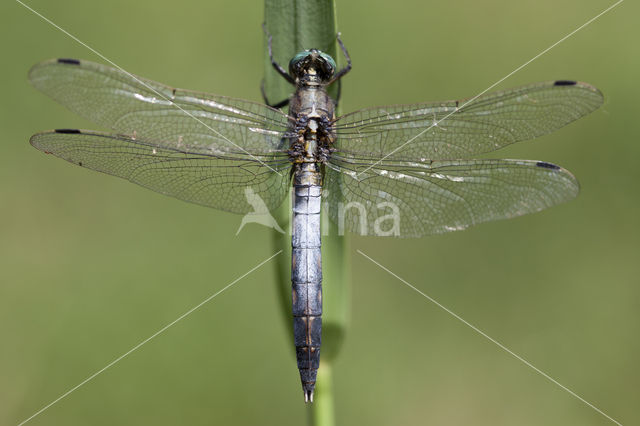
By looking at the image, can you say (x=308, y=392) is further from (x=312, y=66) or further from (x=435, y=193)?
(x=312, y=66)

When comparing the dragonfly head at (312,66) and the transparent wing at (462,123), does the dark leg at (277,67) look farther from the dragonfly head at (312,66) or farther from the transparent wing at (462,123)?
the transparent wing at (462,123)

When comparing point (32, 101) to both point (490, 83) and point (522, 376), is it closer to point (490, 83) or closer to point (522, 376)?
point (490, 83)

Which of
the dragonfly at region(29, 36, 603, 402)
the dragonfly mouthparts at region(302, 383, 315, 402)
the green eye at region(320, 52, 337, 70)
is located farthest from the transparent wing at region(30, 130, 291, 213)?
the dragonfly mouthparts at region(302, 383, 315, 402)

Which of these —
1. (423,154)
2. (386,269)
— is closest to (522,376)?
(386,269)

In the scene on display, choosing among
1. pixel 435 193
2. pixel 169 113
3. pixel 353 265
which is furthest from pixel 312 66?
pixel 353 265

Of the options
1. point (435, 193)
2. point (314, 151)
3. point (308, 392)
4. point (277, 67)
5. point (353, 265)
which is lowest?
point (308, 392)
